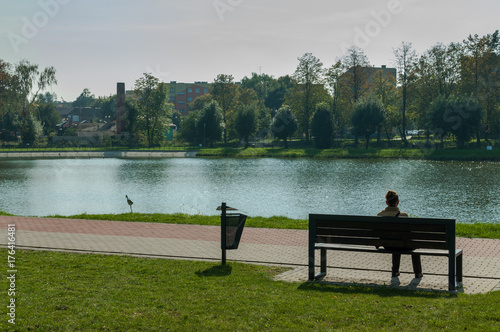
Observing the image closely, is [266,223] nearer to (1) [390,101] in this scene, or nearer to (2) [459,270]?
(2) [459,270]

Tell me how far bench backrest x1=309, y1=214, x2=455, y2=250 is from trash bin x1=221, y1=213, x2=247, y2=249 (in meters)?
1.57

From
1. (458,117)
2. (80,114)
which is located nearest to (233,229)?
(458,117)

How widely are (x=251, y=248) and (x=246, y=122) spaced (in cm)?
7124

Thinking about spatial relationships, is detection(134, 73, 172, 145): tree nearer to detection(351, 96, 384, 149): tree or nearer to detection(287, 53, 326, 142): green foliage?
detection(287, 53, 326, 142): green foliage

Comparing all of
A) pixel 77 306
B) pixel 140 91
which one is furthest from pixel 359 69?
pixel 77 306

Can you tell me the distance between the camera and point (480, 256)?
959cm

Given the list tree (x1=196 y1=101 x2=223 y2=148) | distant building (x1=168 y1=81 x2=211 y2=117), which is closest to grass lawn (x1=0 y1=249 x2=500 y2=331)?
tree (x1=196 y1=101 x2=223 y2=148)

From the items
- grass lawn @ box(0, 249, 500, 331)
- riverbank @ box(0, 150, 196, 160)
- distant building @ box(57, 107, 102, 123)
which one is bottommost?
riverbank @ box(0, 150, 196, 160)

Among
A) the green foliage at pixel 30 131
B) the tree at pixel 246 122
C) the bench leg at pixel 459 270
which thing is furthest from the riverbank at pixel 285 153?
the bench leg at pixel 459 270

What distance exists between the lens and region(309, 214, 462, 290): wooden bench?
717 centimetres

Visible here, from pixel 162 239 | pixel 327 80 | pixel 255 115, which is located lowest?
pixel 162 239

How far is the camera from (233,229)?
900cm

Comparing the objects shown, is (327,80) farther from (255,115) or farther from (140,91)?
(140,91)

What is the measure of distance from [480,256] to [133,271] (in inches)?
243
